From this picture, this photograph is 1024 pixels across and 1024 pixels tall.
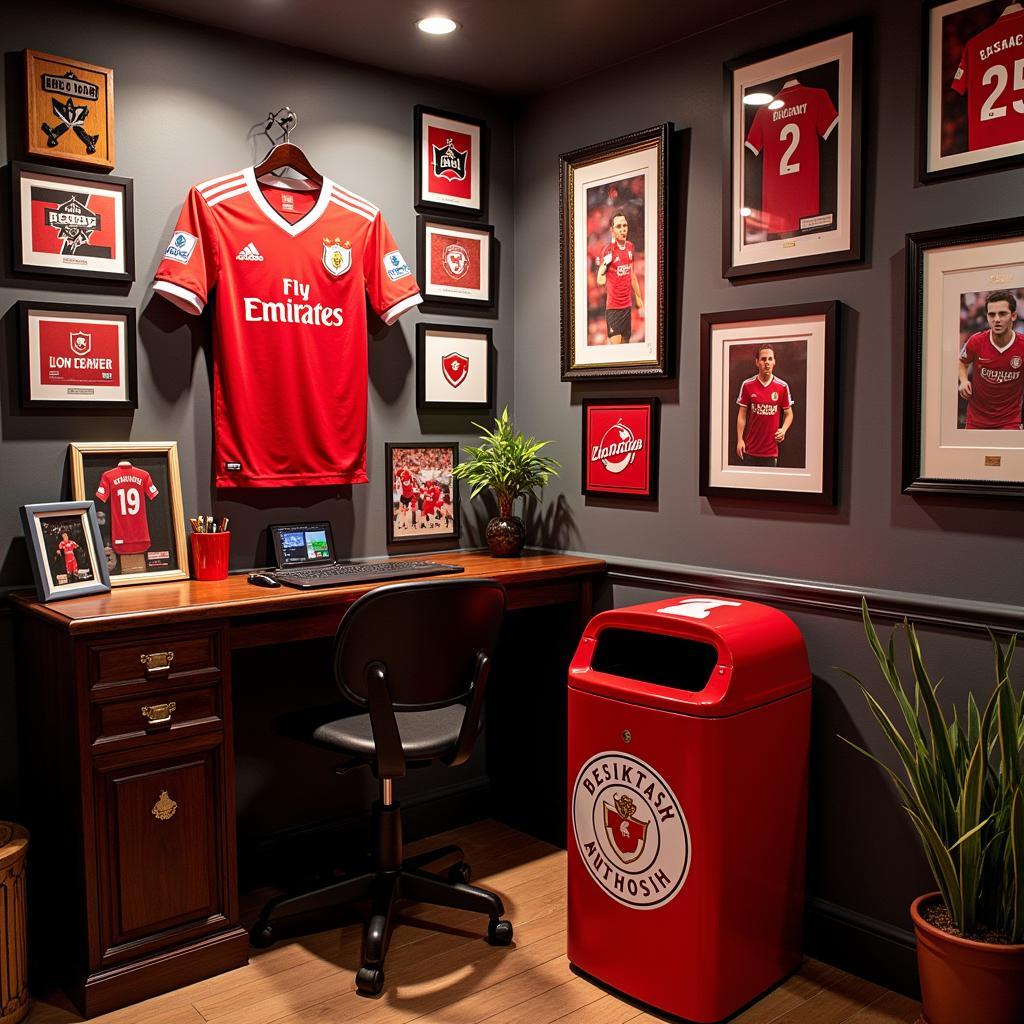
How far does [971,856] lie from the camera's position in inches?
79.1

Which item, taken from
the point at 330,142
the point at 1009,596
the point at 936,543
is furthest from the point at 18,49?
the point at 1009,596

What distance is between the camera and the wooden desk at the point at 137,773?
7.47ft

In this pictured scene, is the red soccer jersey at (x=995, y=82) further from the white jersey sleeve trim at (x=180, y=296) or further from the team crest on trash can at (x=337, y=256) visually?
the white jersey sleeve trim at (x=180, y=296)

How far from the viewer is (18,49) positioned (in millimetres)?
2545

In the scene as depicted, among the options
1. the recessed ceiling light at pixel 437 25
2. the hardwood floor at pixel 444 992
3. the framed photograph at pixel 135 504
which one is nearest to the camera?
the hardwood floor at pixel 444 992

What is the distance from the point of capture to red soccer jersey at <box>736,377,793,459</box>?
2.71 m

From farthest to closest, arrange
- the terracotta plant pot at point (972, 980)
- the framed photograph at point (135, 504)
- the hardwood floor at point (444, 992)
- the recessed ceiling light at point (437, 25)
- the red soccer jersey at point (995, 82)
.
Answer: the recessed ceiling light at point (437, 25), the framed photograph at point (135, 504), the hardwood floor at point (444, 992), the red soccer jersey at point (995, 82), the terracotta plant pot at point (972, 980)

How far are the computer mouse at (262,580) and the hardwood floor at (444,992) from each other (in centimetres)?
97

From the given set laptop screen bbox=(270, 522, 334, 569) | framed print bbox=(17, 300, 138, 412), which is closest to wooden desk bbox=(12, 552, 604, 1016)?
laptop screen bbox=(270, 522, 334, 569)

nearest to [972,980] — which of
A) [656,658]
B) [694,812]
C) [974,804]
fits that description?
[974,804]

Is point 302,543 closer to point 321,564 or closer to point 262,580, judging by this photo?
point 321,564

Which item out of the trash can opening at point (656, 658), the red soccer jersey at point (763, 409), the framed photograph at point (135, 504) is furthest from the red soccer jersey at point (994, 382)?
the framed photograph at point (135, 504)

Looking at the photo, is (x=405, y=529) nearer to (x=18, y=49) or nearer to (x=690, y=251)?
(x=690, y=251)

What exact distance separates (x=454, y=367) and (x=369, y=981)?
1.99 meters
